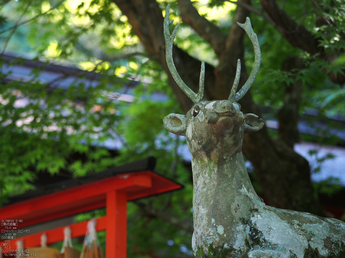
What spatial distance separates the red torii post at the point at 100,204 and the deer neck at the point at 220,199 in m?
1.07

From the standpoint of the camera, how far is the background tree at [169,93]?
14.1 feet

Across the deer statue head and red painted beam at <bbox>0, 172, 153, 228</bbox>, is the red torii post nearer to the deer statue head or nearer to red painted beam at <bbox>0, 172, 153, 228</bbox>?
red painted beam at <bbox>0, 172, 153, 228</bbox>

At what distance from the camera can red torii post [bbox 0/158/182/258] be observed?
3.66 meters

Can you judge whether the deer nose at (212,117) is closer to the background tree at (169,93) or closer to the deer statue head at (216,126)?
the deer statue head at (216,126)

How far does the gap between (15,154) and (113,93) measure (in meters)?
1.80

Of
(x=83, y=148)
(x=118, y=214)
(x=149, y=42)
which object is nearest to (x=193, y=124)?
(x=118, y=214)

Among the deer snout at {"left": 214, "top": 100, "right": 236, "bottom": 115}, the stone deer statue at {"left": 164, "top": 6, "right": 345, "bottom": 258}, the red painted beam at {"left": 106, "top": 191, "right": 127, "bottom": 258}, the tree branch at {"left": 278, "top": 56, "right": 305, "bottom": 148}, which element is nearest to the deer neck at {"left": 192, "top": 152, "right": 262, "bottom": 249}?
the stone deer statue at {"left": 164, "top": 6, "right": 345, "bottom": 258}

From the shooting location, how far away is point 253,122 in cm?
269

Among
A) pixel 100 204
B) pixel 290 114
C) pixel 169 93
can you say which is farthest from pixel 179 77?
pixel 169 93

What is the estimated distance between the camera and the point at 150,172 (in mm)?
3650

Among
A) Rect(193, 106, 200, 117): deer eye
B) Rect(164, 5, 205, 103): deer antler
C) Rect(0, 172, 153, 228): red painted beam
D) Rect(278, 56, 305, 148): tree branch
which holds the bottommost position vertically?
Rect(0, 172, 153, 228): red painted beam

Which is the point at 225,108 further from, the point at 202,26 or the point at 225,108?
the point at 202,26

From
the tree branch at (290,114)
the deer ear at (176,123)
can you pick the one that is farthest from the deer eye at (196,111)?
the tree branch at (290,114)

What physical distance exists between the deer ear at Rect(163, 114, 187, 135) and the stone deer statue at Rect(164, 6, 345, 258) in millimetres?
67
